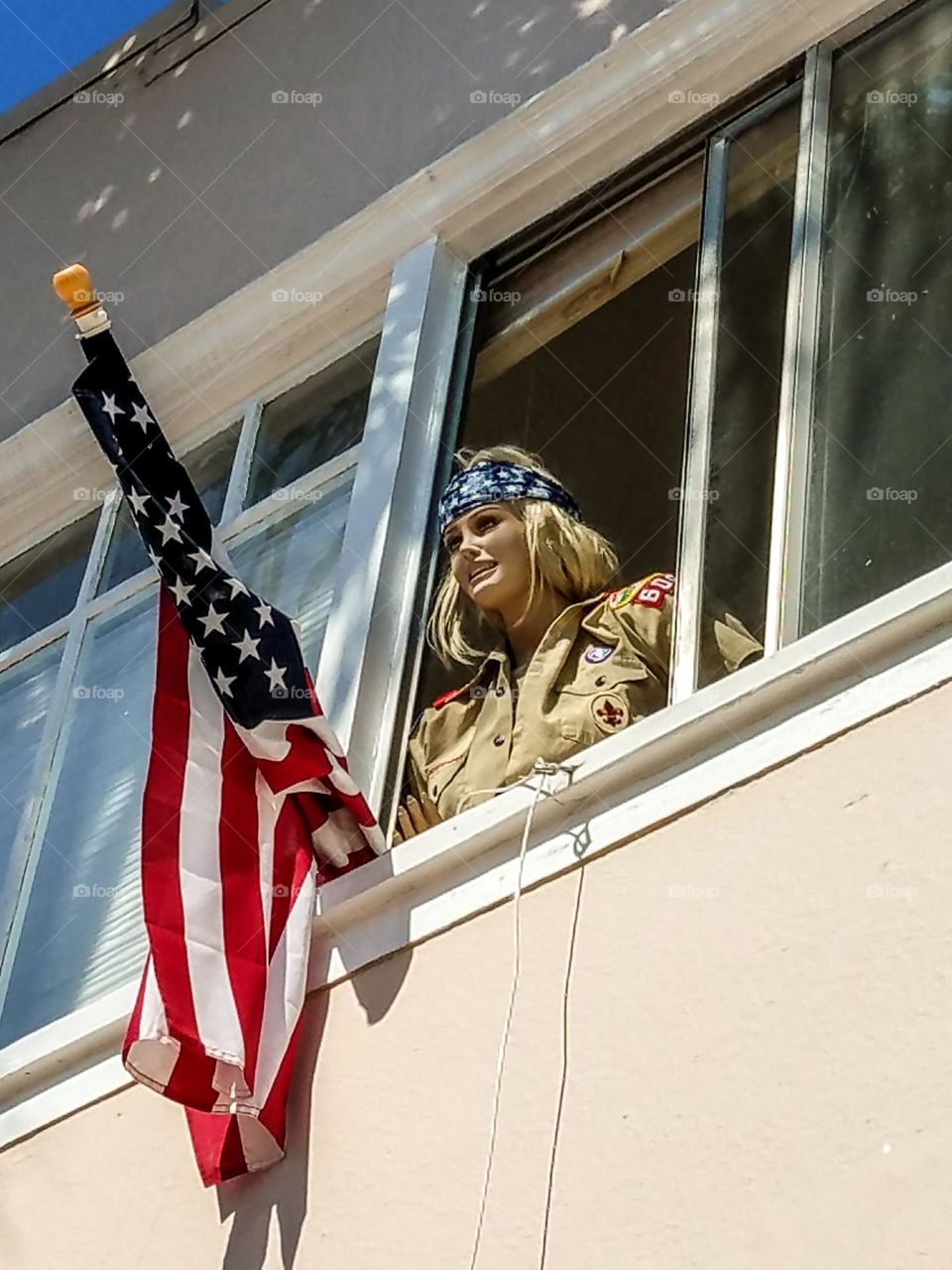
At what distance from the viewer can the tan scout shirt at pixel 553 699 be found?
4.38 m

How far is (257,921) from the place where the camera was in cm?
408

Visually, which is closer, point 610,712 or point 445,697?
point 610,712

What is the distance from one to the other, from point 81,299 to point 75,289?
0.12 feet

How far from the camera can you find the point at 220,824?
4.21 meters

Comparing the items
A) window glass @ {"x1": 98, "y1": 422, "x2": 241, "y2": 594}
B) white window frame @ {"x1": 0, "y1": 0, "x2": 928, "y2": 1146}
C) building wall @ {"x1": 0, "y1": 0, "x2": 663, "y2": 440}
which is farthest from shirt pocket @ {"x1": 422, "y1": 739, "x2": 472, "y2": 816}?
building wall @ {"x1": 0, "y1": 0, "x2": 663, "y2": 440}

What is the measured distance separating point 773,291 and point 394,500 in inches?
35.8

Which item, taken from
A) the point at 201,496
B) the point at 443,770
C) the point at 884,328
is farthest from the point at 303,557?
the point at 884,328

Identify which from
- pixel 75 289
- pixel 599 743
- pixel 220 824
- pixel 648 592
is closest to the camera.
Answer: pixel 599 743

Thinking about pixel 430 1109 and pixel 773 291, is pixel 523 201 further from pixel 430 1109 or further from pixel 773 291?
pixel 430 1109

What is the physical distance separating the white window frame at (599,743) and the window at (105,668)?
17 cm

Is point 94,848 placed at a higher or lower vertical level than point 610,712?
higher

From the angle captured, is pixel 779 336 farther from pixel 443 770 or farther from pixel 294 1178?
pixel 294 1178

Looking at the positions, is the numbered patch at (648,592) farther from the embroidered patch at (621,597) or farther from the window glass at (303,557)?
the window glass at (303,557)

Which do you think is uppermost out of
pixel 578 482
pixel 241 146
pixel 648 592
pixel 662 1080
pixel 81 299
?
pixel 81 299
